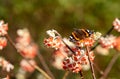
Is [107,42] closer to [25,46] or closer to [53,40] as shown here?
[53,40]

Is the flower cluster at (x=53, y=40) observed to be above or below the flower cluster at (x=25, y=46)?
below

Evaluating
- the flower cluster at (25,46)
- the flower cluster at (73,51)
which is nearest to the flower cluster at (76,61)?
the flower cluster at (73,51)

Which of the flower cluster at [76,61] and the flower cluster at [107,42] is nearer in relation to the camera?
the flower cluster at [76,61]

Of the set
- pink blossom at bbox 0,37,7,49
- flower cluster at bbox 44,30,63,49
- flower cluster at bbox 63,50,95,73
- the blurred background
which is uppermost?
the blurred background

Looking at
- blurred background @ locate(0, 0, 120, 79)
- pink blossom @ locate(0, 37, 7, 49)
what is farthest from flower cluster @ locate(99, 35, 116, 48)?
blurred background @ locate(0, 0, 120, 79)

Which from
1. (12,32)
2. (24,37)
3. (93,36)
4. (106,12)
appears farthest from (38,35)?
(93,36)

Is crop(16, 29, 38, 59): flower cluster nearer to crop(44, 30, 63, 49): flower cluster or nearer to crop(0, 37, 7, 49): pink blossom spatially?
crop(0, 37, 7, 49): pink blossom

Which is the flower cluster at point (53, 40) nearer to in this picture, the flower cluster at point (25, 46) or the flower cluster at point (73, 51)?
the flower cluster at point (73, 51)

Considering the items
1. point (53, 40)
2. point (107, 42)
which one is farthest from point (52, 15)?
point (53, 40)

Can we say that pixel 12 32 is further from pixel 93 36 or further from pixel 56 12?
pixel 93 36
